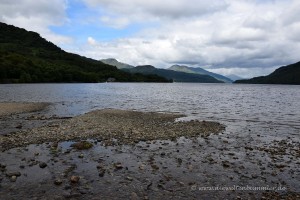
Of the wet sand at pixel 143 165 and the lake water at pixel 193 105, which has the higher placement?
the wet sand at pixel 143 165

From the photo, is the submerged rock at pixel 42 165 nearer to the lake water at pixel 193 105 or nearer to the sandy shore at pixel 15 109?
the sandy shore at pixel 15 109

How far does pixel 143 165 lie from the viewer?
19750 mm

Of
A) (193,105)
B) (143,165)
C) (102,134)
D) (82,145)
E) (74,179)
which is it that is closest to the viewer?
(74,179)

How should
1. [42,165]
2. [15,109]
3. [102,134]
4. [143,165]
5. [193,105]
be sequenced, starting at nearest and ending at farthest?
1. [42,165]
2. [143,165]
3. [102,134]
4. [15,109]
5. [193,105]

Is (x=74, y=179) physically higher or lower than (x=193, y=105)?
higher

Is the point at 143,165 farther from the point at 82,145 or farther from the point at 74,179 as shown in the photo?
the point at 82,145

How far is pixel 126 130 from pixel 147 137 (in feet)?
12.0

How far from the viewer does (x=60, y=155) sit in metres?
21.3

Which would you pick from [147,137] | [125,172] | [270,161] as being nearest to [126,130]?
[147,137]

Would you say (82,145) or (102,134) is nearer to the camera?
(82,145)

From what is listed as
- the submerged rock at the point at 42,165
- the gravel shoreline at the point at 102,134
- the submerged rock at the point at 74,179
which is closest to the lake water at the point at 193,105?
the gravel shoreline at the point at 102,134

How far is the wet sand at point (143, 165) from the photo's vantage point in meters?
15.4

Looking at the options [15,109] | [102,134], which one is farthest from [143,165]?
[15,109]

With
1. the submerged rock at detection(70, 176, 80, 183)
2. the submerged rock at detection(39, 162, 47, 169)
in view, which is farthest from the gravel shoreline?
the submerged rock at detection(70, 176, 80, 183)
